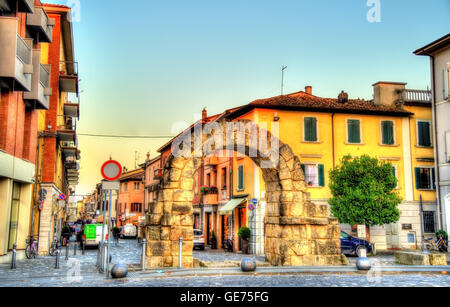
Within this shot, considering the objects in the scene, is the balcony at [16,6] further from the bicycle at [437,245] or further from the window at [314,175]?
the bicycle at [437,245]

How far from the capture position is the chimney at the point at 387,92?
32.1 metres

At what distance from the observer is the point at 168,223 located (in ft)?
52.1

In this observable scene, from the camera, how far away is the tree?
26.0m

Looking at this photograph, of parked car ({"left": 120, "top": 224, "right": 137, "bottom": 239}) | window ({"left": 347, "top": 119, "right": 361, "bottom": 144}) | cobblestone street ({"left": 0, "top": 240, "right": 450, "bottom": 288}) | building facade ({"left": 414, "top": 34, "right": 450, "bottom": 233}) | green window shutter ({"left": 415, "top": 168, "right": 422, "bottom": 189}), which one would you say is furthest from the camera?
parked car ({"left": 120, "top": 224, "right": 137, "bottom": 239})

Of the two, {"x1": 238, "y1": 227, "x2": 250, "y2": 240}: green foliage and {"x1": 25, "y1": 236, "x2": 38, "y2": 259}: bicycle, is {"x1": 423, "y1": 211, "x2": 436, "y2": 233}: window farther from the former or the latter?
{"x1": 25, "y1": 236, "x2": 38, "y2": 259}: bicycle

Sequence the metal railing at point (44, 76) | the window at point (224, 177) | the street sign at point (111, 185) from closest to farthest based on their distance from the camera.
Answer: the street sign at point (111, 185)
the metal railing at point (44, 76)
the window at point (224, 177)

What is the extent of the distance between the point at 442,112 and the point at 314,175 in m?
8.15

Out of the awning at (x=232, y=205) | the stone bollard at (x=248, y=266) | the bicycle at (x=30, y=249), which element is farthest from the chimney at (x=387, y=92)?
the bicycle at (x=30, y=249)

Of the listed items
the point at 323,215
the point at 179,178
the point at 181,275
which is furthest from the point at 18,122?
the point at 323,215

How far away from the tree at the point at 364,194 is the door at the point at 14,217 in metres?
16.3

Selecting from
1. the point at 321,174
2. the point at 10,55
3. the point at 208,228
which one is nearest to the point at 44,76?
the point at 10,55

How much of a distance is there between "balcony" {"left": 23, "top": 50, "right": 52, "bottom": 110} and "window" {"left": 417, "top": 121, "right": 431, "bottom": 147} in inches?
912

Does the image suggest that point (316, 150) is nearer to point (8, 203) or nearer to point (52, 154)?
point (52, 154)

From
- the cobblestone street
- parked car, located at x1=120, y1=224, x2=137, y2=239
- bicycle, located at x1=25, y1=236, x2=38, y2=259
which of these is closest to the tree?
the cobblestone street
